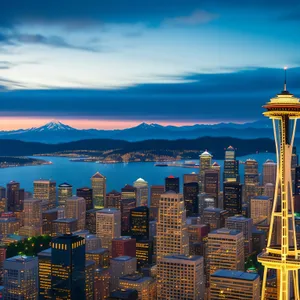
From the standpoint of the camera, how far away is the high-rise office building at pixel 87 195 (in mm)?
37406

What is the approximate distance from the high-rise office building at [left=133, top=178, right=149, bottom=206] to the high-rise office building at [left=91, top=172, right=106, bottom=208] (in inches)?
86.7

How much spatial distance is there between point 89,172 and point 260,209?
19.9 metres

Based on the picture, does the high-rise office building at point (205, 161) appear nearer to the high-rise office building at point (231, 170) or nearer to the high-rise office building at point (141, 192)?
the high-rise office building at point (231, 170)

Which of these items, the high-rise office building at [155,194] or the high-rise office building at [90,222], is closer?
the high-rise office building at [90,222]

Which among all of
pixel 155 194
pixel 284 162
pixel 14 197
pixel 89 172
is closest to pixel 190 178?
pixel 155 194

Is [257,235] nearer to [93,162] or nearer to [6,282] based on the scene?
[6,282]

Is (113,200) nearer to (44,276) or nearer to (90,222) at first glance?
(90,222)

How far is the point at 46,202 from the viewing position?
37406 mm

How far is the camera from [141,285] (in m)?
18.3

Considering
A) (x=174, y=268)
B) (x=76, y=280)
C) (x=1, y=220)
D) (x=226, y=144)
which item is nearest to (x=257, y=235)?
(x=174, y=268)

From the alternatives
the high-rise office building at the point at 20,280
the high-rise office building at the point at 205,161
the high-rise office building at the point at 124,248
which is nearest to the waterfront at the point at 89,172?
the high-rise office building at the point at 205,161

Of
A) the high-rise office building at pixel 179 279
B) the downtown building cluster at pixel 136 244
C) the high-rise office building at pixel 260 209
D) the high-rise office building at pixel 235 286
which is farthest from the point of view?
the high-rise office building at pixel 260 209

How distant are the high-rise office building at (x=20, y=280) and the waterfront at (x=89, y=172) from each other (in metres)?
23.5

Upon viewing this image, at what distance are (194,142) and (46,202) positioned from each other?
19.4m
